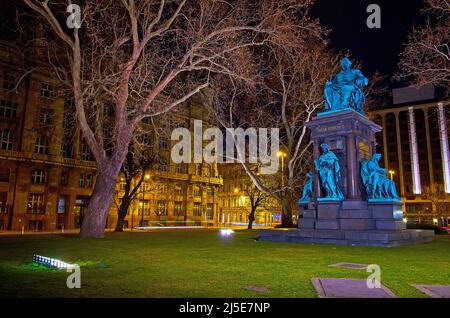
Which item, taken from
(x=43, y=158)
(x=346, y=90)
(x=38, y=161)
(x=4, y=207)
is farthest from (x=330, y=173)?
(x=43, y=158)

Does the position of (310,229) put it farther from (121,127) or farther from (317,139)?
(121,127)

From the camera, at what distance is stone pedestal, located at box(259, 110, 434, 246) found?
1517 cm

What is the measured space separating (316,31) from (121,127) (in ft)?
36.4

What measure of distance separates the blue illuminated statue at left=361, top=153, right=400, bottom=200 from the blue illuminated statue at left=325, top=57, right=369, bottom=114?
118 inches

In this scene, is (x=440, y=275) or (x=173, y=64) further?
(x=173, y=64)

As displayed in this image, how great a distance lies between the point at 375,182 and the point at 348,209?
1.68 metres

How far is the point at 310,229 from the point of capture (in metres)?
16.3

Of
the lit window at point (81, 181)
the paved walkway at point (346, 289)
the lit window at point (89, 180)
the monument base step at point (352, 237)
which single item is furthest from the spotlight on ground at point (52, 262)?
the lit window at point (89, 180)

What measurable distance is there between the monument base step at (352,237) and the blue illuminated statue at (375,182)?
167cm

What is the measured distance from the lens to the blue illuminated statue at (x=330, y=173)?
54.1 ft

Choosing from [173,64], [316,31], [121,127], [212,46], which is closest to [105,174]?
[121,127]

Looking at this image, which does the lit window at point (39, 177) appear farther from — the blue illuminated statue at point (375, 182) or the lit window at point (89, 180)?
the blue illuminated statue at point (375, 182)

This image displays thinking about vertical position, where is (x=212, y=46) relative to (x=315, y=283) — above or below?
above
